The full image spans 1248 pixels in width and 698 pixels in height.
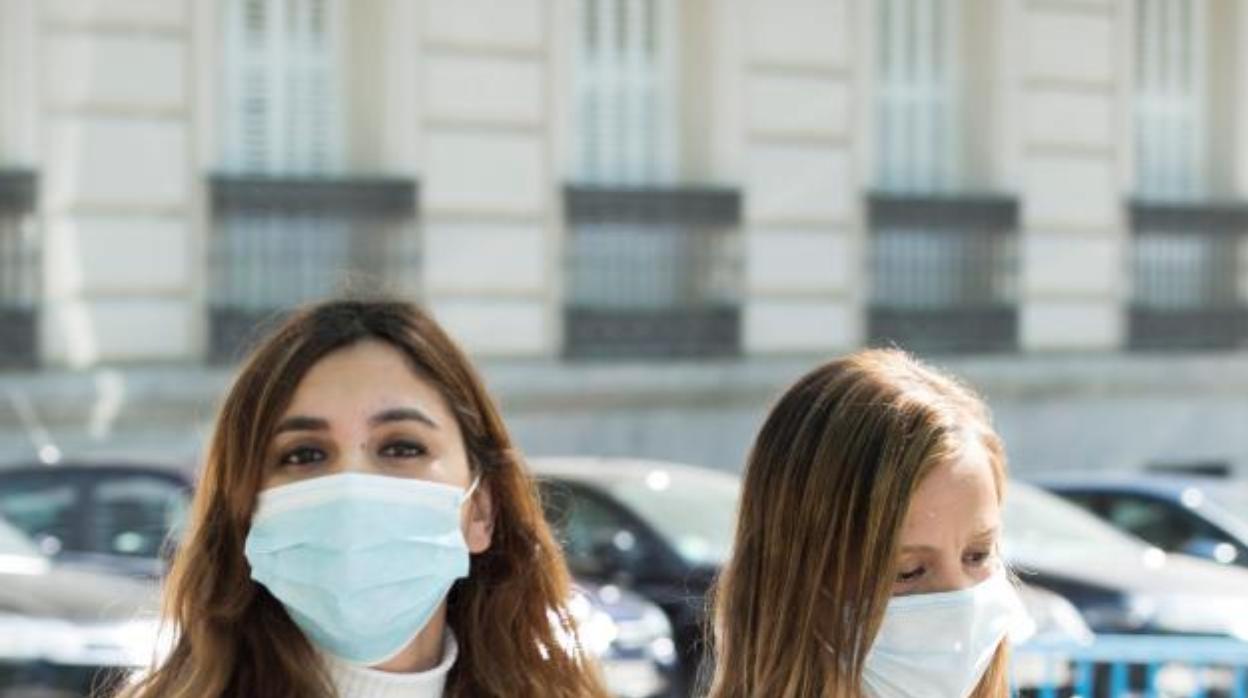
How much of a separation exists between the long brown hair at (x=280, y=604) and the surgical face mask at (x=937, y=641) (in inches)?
21.9

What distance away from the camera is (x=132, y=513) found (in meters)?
10.2

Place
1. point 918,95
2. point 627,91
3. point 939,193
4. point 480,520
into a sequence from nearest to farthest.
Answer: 1. point 480,520
2. point 627,91
3. point 939,193
4. point 918,95

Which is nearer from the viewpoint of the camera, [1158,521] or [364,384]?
[364,384]

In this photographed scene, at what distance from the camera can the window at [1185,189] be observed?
65.9 ft

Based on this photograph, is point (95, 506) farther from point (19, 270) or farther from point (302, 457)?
point (302, 457)

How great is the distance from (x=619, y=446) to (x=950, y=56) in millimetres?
4912

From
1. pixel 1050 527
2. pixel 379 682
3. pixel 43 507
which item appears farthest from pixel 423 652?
pixel 1050 527

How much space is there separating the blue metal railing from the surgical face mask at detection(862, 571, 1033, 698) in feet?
6.77

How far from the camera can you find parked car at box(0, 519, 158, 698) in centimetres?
655

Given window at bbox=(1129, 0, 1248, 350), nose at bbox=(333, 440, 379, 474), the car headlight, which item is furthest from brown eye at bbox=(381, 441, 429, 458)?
window at bbox=(1129, 0, 1248, 350)

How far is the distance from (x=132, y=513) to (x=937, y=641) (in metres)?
7.47

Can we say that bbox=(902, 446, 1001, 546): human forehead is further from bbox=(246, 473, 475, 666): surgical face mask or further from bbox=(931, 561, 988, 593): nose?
bbox=(246, 473, 475, 666): surgical face mask

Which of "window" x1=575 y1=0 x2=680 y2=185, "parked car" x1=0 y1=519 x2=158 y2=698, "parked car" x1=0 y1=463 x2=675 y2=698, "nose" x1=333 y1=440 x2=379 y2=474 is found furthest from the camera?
"window" x1=575 y1=0 x2=680 y2=185

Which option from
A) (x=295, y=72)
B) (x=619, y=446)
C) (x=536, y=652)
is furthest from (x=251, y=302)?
(x=536, y=652)
